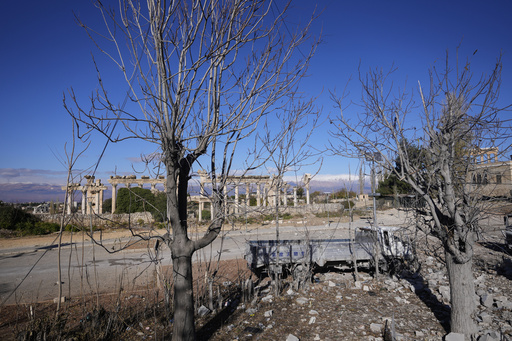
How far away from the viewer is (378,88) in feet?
19.4

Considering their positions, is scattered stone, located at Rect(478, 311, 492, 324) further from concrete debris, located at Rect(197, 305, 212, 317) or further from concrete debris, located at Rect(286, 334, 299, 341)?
concrete debris, located at Rect(197, 305, 212, 317)

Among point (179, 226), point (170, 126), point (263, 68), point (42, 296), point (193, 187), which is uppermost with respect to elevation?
point (263, 68)

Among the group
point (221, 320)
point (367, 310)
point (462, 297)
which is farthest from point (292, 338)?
point (462, 297)

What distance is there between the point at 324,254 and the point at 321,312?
2479 millimetres

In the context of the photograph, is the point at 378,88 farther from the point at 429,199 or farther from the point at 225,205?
the point at 225,205

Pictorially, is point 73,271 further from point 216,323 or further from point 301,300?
point 301,300

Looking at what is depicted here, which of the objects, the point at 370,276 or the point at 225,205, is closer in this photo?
the point at 225,205

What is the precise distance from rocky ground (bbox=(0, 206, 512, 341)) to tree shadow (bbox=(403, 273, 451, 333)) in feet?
0.06

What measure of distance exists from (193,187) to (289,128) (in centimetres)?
252

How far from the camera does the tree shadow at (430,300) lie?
5.79 meters

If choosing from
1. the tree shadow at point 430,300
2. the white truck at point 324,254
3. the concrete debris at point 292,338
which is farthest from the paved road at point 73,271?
the tree shadow at point 430,300

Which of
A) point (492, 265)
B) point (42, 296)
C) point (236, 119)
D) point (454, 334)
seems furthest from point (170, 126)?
point (492, 265)

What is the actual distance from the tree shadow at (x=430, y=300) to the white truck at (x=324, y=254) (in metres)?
0.64

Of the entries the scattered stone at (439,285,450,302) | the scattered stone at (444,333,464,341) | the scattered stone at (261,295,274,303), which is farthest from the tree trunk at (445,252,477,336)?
the scattered stone at (261,295,274,303)
